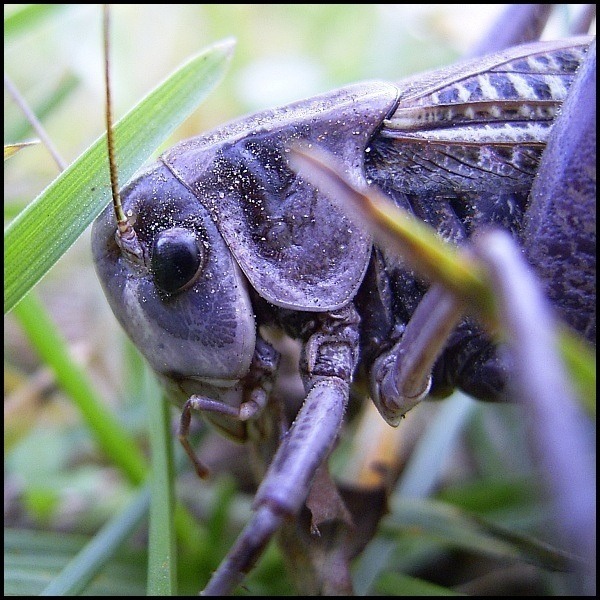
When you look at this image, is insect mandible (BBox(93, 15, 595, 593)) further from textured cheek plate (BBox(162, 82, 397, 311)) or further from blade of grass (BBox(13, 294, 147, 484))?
blade of grass (BBox(13, 294, 147, 484))

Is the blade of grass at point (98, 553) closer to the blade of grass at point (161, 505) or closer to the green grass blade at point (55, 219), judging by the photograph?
the blade of grass at point (161, 505)

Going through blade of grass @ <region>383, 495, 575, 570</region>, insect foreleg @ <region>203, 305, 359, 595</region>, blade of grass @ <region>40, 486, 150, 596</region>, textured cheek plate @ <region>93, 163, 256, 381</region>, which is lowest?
blade of grass @ <region>383, 495, 575, 570</region>

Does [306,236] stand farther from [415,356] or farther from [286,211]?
[415,356]

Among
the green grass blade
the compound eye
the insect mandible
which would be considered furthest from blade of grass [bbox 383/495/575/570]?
the green grass blade

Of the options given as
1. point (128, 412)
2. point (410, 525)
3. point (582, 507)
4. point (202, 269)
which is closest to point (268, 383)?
point (202, 269)

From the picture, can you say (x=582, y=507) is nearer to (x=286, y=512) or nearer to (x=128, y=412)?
(x=286, y=512)

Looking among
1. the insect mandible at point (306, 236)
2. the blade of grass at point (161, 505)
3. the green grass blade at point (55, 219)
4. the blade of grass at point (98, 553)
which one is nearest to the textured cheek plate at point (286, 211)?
the insect mandible at point (306, 236)

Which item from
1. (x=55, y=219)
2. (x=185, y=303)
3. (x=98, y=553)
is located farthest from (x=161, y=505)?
(x=55, y=219)
